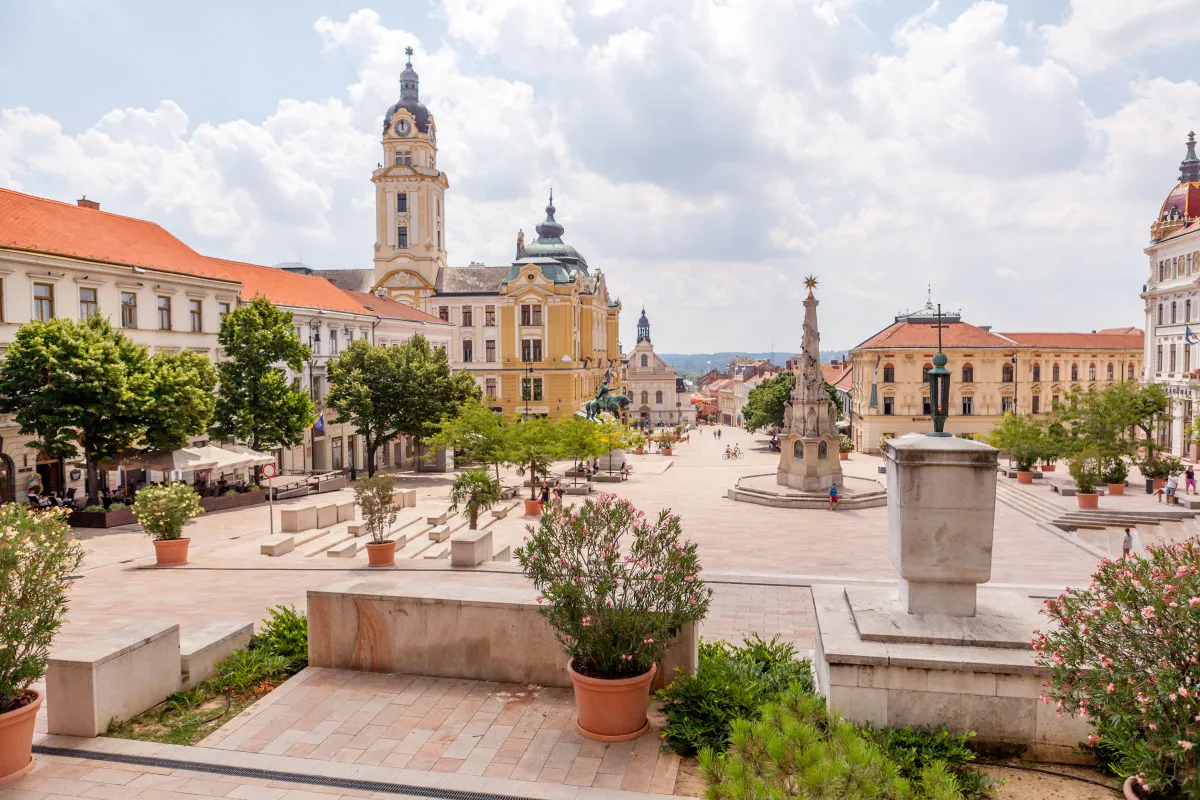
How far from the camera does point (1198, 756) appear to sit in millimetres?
5465

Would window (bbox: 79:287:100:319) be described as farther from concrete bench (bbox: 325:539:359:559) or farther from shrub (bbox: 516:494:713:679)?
shrub (bbox: 516:494:713:679)

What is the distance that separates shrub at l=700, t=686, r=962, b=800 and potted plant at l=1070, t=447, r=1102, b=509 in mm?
28084

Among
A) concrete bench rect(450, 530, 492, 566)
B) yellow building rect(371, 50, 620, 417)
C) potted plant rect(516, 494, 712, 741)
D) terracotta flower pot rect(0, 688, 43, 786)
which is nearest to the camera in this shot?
terracotta flower pot rect(0, 688, 43, 786)

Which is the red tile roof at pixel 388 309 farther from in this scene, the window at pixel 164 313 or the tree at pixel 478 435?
the window at pixel 164 313

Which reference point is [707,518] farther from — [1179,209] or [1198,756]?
[1179,209]

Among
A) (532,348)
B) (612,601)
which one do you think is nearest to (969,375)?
(532,348)

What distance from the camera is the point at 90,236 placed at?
31.5 meters

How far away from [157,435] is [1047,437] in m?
38.2

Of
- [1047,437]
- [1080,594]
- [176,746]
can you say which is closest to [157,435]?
[176,746]

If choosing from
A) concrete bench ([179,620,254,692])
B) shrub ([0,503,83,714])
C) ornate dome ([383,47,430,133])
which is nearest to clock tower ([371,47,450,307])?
ornate dome ([383,47,430,133])

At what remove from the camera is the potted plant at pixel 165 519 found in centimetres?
1878

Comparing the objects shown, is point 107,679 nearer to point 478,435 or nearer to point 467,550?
point 467,550

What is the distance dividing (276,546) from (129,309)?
17.5 meters

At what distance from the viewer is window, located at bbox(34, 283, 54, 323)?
2783cm
